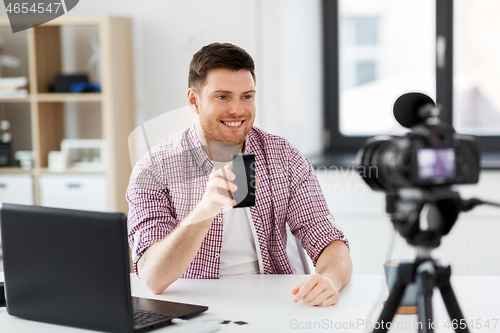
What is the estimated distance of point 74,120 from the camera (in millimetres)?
3113

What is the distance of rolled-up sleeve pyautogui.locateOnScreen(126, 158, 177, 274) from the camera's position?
1.46 metres

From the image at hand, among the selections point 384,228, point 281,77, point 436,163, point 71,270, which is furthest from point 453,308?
point 281,77

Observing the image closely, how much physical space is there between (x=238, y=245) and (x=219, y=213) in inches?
4.2

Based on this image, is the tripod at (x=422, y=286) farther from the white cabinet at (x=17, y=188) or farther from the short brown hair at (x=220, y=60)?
the white cabinet at (x=17, y=188)

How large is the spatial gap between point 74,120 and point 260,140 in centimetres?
172

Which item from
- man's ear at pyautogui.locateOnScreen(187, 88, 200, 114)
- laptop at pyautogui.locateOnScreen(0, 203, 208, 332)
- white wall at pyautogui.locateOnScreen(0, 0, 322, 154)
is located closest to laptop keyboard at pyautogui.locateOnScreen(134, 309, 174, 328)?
laptop at pyautogui.locateOnScreen(0, 203, 208, 332)

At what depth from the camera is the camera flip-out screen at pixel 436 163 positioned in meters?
0.75

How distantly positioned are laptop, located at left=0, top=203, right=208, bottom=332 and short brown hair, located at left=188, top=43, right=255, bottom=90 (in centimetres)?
64

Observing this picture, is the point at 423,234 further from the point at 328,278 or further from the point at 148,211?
the point at 148,211

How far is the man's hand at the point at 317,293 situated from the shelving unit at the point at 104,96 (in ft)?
5.86

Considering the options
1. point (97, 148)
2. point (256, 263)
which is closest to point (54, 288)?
point (256, 263)

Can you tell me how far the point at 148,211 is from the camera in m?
1.48

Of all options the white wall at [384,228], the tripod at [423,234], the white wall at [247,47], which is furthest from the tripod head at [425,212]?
the white wall at [247,47]

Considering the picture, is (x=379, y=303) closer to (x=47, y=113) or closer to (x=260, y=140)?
(x=260, y=140)
